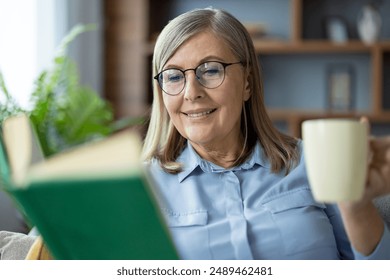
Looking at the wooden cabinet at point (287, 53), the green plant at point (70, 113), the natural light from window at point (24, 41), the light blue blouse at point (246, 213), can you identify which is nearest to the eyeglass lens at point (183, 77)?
the light blue blouse at point (246, 213)

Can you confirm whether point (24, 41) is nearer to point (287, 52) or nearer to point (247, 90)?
point (287, 52)

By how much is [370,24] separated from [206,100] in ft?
9.26

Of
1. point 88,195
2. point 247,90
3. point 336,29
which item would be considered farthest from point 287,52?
point 88,195

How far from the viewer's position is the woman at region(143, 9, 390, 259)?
92 cm

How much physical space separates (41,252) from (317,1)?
3146mm

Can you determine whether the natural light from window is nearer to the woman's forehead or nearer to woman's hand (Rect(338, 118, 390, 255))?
the woman's forehead

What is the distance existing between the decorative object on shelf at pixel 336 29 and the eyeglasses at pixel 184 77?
281 cm

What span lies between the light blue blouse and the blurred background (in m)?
2.51

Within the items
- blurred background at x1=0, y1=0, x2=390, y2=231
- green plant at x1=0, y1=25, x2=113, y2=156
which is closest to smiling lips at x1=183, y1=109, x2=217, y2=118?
green plant at x1=0, y1=25, x2=113, y2=156

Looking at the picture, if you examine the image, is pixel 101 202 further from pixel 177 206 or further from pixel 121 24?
pixel 121 24

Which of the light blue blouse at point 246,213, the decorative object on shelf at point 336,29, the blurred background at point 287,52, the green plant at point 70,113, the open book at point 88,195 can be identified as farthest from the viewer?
the decorative object on shelf at point 336,29

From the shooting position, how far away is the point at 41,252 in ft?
2.82

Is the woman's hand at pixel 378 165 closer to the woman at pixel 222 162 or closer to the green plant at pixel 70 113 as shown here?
the woman at pixel 222 162

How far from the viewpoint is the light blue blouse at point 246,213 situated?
0.91 m
